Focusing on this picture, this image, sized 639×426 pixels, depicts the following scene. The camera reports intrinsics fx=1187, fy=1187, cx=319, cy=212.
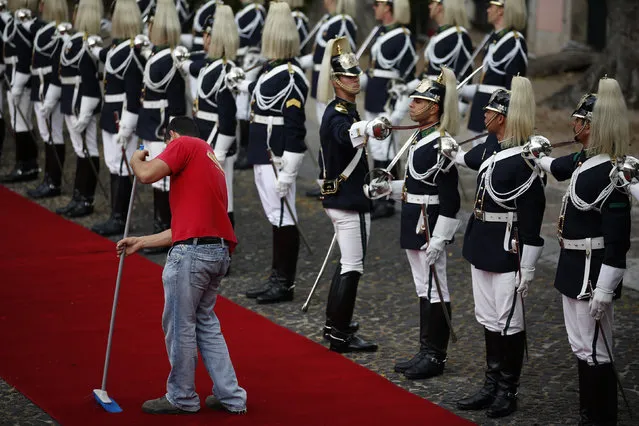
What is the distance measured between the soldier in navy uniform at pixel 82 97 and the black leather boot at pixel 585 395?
6.04m

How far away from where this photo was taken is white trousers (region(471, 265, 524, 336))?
6430 mm

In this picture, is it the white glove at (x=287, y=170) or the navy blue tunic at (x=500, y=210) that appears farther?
the white glove at (x=287, y=170)

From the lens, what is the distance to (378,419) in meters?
6.35

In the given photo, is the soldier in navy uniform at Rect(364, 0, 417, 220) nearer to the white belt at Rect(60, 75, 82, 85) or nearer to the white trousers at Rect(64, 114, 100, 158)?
the white trousers at Rect(64, 114, 100, 158)

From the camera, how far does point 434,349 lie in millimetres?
7074

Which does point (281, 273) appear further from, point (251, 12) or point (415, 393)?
point (251, 12)

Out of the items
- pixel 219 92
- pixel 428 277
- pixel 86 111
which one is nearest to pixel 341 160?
pixel 428 277

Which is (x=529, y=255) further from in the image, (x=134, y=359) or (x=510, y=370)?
(x=134, y=359)

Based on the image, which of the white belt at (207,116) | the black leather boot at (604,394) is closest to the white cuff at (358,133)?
the black leather boot at (604,394)

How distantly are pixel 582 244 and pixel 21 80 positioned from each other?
7693mm

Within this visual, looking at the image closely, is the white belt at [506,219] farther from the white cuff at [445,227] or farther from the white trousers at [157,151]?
the white trousers at [157,151]

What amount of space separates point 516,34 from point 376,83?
1.47 meters

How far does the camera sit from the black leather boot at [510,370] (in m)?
6.48

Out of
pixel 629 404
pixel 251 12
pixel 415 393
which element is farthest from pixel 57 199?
pixel 629 404
